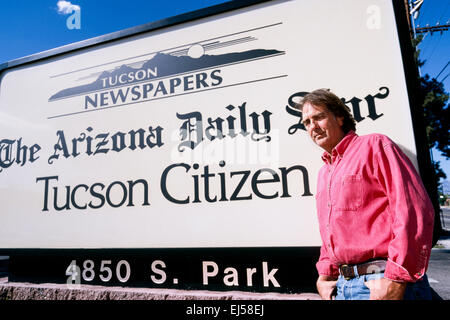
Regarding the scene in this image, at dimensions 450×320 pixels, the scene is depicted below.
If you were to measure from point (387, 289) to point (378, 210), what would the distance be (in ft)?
1.00

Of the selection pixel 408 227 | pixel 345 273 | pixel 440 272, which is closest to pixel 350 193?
pixel 408 227

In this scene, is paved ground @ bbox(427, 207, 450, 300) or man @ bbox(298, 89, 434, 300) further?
paved ground @ bbox(427, 207, 450, 300)

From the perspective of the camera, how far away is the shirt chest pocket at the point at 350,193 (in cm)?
117

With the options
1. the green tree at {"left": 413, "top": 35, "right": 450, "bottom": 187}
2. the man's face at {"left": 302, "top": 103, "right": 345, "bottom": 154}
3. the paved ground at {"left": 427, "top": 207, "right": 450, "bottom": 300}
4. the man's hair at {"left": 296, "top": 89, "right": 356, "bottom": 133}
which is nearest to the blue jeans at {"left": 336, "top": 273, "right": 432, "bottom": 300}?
the man's face at {"left": 302, "top": 103, "right": 345, "bottom": 154}

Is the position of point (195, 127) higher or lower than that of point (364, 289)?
higher

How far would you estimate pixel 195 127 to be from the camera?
2.11m

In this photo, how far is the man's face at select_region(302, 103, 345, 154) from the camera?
1.41 meters

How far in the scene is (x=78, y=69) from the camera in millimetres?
2518

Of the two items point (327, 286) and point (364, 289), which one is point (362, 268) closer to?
point (364, 289)

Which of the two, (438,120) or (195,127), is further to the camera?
(438,120)

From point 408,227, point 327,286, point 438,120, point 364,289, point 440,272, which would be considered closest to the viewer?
point 408,227

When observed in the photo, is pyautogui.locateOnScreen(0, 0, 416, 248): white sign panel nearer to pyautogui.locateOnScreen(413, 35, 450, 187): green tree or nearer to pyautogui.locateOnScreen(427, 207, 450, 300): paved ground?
pyautogui.locateOnScreen(427, 207, 450, 300): paved ground

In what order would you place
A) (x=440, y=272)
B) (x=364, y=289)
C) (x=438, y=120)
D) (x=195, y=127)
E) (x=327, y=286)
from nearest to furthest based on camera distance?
(x=364, y=289) → (x=327, y=286) → (x=195, y=127) → (x=440, y=272) → (x=438, y=120)

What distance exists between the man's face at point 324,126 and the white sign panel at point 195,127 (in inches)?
15.7
